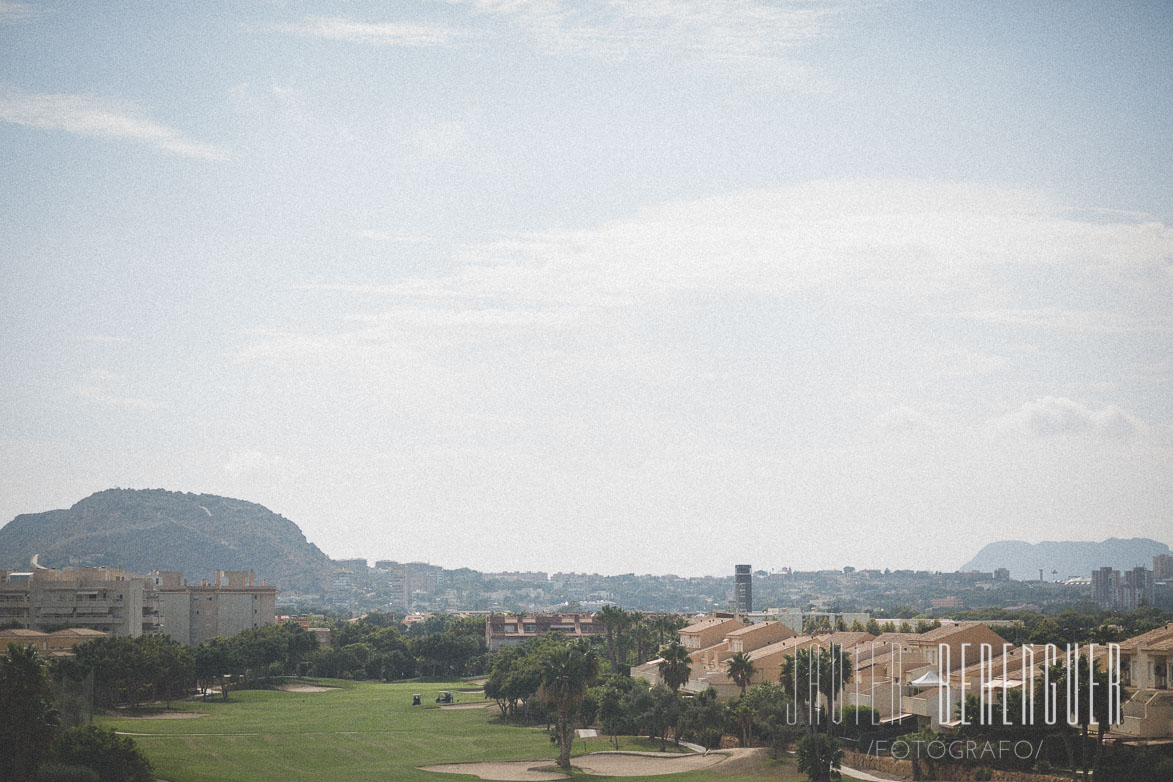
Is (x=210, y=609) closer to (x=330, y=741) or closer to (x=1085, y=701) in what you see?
(x=330, y=741)

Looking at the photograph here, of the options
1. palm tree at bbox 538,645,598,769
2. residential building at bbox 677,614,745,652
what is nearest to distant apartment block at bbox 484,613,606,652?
residential building at bbox 677,614,745,652

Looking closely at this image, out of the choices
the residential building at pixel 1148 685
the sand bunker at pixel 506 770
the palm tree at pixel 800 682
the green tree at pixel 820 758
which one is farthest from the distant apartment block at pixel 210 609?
the residential building at pixel 1148 685

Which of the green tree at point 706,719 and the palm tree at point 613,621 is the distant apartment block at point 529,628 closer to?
the palm tree at point 613,621

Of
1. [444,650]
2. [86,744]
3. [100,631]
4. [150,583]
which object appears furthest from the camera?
Result: [444,650]

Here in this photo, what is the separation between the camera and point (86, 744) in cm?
5369

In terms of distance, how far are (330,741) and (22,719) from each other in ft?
116

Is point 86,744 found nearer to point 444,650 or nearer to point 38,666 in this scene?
point 38,666

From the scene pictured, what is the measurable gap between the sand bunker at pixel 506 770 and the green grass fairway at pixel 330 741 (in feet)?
4.71

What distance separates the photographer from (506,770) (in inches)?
2778

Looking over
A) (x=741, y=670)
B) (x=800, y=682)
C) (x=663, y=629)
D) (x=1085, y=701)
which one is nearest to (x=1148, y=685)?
(x=1085, y=701)

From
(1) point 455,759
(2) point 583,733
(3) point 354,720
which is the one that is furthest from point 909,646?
(3) point 354,720

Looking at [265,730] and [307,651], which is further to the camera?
[307,651]

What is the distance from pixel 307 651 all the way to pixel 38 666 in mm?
93502

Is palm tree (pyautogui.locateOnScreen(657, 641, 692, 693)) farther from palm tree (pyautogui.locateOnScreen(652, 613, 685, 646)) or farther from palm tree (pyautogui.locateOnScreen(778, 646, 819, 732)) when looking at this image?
palm tree (pyautogui.locateOnScreen(652, 613, 685, 646))
